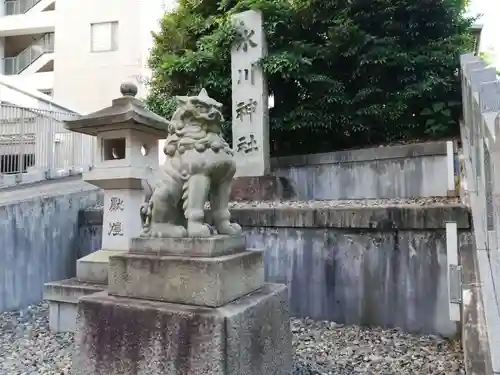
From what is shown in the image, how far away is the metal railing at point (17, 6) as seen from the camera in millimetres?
18797

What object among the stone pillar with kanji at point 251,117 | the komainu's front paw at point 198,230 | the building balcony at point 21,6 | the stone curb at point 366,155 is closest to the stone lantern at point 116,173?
the komainu's front paw at point 198,230

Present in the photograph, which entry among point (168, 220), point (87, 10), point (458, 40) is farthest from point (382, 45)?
point (87, 10)

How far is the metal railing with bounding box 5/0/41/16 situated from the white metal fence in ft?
45.6

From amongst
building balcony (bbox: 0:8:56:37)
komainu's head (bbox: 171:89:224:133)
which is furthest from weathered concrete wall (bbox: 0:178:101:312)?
building balcony (bbox: 0:8:56:37)

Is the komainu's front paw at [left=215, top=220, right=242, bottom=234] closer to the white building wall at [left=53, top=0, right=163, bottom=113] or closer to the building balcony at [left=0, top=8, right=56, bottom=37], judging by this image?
the white building wall at [left=53, top=0, right=163, bottom=113]

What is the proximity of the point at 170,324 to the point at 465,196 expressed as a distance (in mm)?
3797

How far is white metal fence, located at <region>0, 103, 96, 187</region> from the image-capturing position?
25.8ft

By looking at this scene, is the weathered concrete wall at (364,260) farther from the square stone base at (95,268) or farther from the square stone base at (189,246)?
the square stone base at (189,246)

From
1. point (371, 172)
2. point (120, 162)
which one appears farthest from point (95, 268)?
point (371, 172)

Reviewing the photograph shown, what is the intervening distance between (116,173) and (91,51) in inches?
529

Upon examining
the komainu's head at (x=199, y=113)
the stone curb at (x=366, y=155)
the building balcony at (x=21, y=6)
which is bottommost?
the komainu's head at (x=199, y=113)

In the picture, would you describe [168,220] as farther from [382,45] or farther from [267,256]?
[382,45]

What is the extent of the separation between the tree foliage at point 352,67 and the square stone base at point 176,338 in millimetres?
5927

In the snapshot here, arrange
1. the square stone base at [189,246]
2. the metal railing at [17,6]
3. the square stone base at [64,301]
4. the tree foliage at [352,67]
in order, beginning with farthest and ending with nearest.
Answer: the metal railing at [17,6]
the tree foliage at [352,67]
the square stone base at [64,301]
the square stone base at [189,246]
